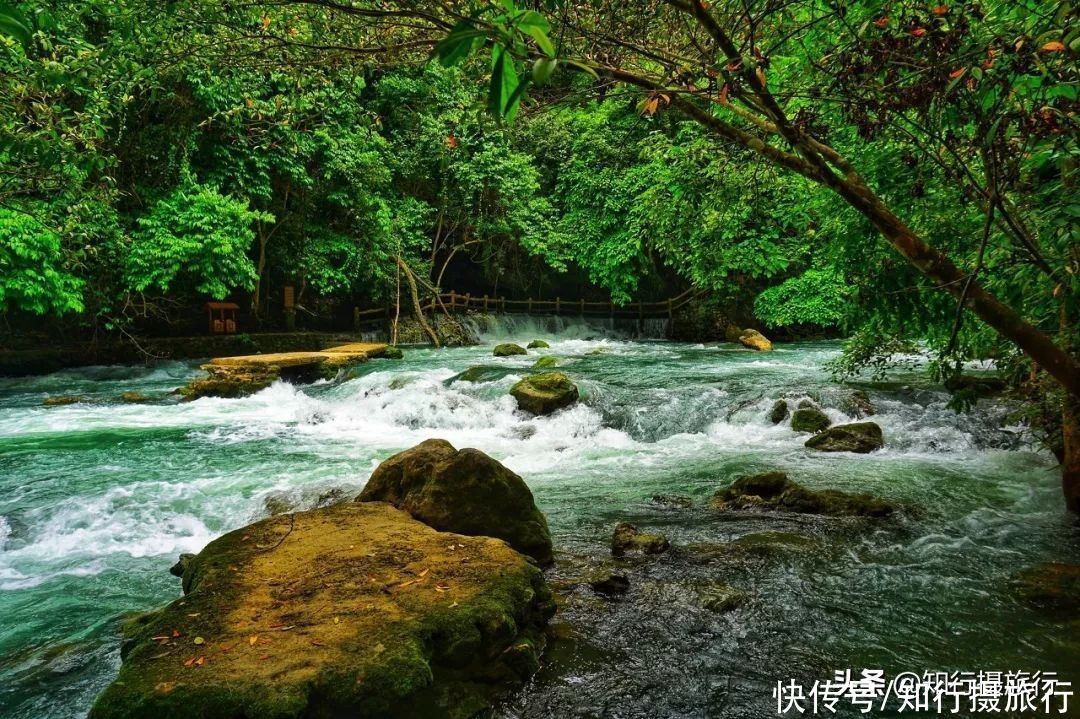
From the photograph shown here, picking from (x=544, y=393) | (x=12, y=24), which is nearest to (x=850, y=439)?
(x=544, y=393)

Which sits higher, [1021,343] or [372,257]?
[372,257]

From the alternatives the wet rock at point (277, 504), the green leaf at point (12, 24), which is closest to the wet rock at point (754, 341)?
the wet rock at point (277, 504)

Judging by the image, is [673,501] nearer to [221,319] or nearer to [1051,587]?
[1051,587]

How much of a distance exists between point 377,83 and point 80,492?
551 inches

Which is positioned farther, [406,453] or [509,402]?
[509,402]

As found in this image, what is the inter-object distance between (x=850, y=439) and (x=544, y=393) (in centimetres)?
455

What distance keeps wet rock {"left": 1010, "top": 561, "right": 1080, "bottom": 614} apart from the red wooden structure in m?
17.2

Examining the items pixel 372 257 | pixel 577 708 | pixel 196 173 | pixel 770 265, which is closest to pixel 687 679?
pixel 577 708

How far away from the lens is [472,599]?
2.93 m

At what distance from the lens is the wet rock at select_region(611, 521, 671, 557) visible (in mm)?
4625

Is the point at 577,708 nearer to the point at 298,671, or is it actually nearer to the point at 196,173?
the point at 298,671

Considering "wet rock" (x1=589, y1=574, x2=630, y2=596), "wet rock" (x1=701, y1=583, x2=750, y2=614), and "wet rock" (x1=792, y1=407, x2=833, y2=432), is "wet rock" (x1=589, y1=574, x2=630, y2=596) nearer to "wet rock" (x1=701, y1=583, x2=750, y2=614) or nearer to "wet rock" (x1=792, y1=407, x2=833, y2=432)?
"wet rock" (x1=701, y1=583, x2=750, y2=614)

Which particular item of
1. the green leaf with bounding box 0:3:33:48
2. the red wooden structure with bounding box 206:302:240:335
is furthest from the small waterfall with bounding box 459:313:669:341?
the green leaf with bounding box 0:3:33:48

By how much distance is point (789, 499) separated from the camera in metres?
5.68
